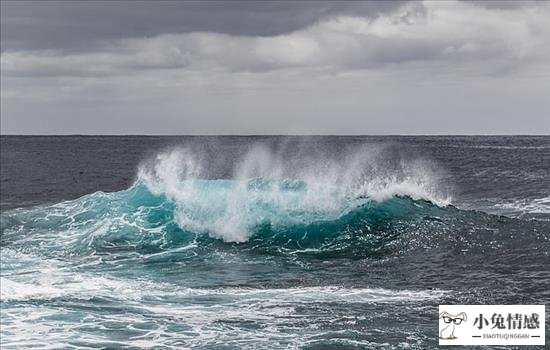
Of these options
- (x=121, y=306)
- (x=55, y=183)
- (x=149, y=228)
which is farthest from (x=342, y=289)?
(x=55, y=183)

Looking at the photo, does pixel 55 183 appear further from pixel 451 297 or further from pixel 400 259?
pixel 451 297

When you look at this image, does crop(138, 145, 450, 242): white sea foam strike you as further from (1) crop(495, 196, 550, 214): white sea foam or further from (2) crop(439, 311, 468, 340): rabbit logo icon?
(2) crop(439, 311, 468, 340): rabbit logo icon

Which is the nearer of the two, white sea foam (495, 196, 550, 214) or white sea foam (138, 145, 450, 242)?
white sea foam (138, 145, 450, 242)

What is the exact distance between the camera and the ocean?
18.7 m

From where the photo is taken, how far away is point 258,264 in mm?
28203

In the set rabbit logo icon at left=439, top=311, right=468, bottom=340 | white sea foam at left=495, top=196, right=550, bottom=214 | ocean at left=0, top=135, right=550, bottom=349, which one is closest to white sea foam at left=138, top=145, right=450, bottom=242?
ocean at left=0, top=135, right=550, bottom=349

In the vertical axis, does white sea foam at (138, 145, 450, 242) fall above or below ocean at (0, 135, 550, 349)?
above

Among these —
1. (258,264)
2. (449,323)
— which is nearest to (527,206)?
(258,264)

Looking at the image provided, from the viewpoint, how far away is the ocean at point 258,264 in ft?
61.3

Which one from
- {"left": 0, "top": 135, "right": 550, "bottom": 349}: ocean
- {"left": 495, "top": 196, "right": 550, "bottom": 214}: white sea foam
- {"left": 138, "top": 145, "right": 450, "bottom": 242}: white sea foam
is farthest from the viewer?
{"left": 495, "top": 196, "right": 550, "bottom": 214}: white sea foam

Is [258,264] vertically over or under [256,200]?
under

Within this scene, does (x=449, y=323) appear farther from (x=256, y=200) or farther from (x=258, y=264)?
(x=256, y=200)

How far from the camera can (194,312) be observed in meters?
20.5

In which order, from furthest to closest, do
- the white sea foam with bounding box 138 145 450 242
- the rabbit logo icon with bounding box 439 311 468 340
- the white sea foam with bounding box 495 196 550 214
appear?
the white sea foam with bounding box 495 196 550 214, the white sea foam with bounding box 138 145 450 242, the rabbit logo icon with bounding box 439 311 468 340
